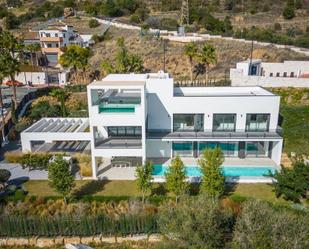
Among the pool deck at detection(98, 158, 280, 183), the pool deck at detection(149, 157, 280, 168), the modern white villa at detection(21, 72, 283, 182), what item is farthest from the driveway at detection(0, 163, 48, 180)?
the pool deck at detection(149, 157, 280, 168)

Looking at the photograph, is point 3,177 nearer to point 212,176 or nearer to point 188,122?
point 212,176

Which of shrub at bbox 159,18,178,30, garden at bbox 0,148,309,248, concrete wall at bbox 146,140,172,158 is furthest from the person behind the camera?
shrub at bbox 159,18,178,30

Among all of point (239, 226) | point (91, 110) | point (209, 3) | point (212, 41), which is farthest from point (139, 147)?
point (209, 3)

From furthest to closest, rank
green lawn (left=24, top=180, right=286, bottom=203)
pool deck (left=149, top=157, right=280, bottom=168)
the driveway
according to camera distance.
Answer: pool deck (left=149, top=157, right=280, bottom=168), the driveway, green lawn (left=24, top=180, right=286, bottom=203)

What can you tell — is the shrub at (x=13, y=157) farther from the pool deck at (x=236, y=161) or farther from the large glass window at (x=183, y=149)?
the large glass window at (x=183, y=149)

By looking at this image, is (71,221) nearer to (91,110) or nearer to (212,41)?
(91,110)

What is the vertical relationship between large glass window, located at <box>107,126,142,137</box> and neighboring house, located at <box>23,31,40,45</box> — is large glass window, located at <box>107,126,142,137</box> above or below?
below

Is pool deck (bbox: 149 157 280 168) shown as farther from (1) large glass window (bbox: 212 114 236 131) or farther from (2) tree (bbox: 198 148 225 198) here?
(2) tree (bbox: 198 148 225 198)
